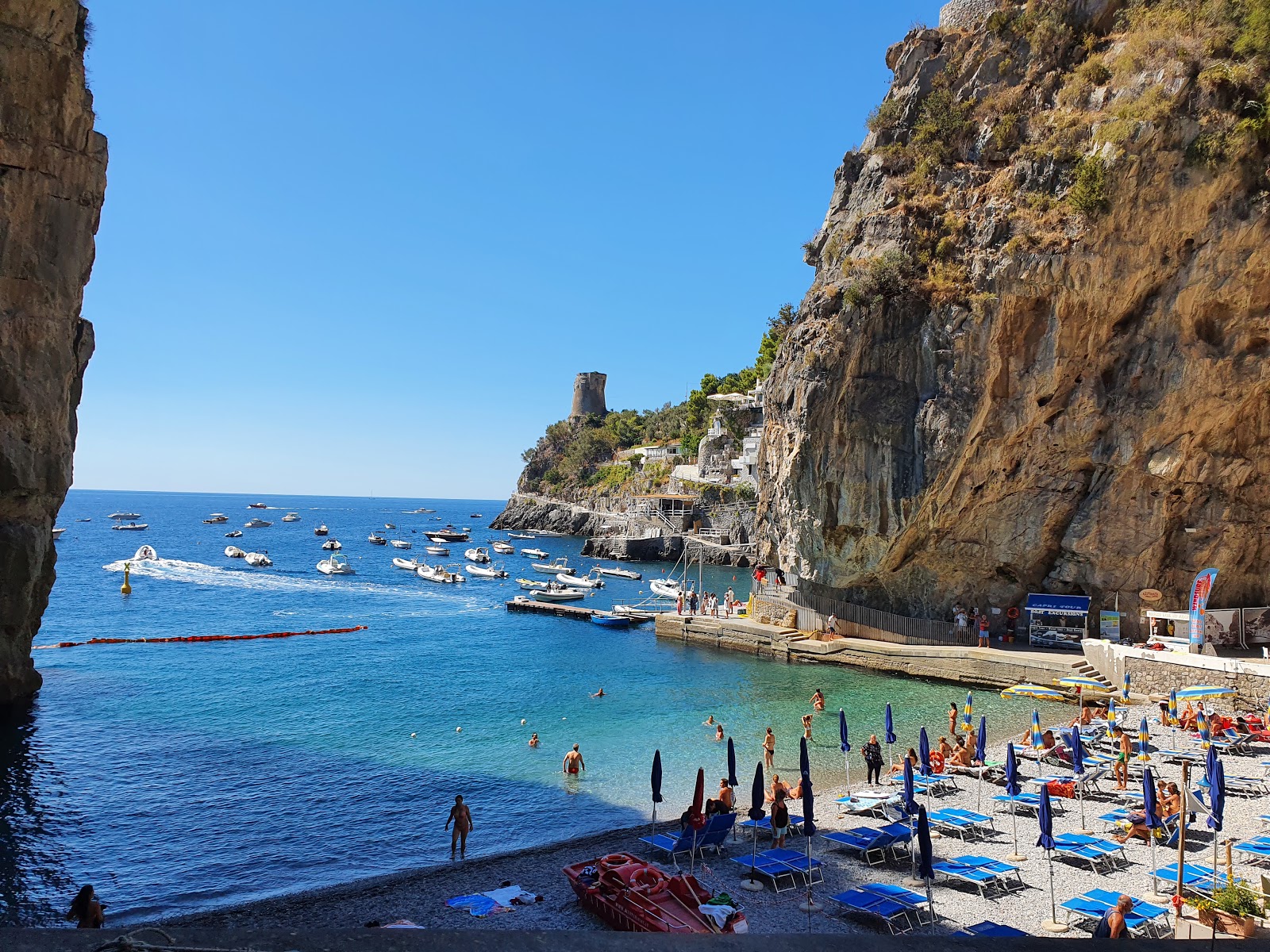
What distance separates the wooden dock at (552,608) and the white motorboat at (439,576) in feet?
48.4

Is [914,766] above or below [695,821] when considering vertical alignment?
above

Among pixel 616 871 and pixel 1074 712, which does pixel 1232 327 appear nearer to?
pixel 1074 712

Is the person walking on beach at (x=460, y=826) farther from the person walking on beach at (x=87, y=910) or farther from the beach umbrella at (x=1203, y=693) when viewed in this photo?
the beach umbrella at (x=1203, y=693)

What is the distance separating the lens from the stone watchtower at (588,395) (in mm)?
150250

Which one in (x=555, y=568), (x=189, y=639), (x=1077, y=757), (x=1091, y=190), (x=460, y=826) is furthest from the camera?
(x=555, y=568)

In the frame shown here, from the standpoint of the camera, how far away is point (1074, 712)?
2425 centimetres

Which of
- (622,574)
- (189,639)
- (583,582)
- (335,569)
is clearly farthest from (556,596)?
(335,569)

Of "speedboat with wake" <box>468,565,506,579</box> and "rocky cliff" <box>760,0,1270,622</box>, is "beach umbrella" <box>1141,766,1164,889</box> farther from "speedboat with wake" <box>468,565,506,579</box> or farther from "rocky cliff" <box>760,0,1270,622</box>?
"speedboat with wake" <box>468,565,506,579</box>

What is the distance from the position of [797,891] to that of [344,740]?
15364 millimetres

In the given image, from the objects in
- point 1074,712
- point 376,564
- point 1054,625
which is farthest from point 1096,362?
point 376,564

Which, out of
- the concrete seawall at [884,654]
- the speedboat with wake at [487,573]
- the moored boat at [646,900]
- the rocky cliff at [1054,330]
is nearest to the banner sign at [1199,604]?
the concrete seawall at [884,654]

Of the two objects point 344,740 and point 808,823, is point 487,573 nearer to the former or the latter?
point 344,740

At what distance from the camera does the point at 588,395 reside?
151 meters

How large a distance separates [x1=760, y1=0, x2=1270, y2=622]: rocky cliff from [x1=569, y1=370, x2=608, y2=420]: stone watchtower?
385ft
